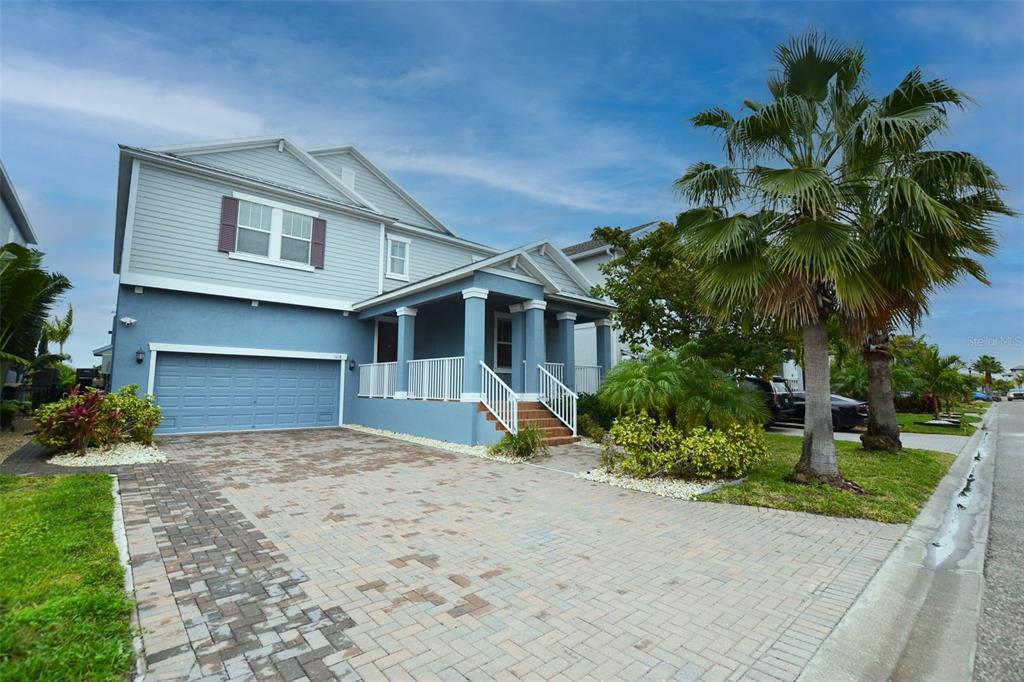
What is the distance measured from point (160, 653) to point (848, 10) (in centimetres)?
1108

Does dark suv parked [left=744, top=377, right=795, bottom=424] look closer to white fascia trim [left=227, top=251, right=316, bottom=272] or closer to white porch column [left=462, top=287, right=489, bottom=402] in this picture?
white porch column [left=462, top=287, right=489, bottom=402]

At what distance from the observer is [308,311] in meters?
14.4

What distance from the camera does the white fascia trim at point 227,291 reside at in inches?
461

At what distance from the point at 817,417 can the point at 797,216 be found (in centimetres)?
298

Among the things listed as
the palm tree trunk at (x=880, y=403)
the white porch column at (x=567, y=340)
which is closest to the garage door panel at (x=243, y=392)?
the white porch column at (x=567, y=340)

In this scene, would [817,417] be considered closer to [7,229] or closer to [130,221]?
[130,221]

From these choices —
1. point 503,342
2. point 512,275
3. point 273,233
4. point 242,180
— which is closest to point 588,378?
point 503,342

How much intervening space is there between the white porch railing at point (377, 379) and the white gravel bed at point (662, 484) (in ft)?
24.4

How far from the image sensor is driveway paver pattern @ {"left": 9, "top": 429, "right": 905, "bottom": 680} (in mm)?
2723

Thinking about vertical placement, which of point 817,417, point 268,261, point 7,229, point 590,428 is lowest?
point 590,428

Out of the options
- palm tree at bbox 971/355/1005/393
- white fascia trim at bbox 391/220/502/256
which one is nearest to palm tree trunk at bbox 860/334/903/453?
white fascia trim at bbox 391/220/502/256

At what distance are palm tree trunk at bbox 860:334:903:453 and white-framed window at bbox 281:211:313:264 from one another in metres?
14.5

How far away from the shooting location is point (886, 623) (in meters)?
3.24

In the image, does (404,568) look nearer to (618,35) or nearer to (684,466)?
(684,466)
